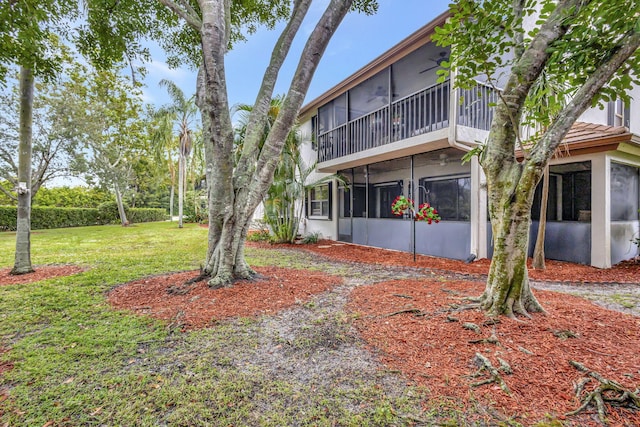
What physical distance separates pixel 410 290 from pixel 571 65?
10.7 ft

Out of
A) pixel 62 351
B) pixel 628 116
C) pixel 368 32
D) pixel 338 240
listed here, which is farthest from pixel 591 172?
pixel 368 32

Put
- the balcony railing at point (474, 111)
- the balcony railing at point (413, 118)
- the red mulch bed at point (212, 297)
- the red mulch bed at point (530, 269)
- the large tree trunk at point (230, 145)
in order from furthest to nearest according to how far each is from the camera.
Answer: the balcony railing at point (413, 118)
the balcony railing at point (474, 111)
the red mulch bed at point (530, 269)
the large tree trunk at point (230, 145)
the red mulch bed at point (212, 297)

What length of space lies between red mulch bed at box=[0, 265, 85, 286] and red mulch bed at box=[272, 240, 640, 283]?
612cm

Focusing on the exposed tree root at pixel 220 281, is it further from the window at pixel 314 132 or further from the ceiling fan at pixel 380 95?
the window at pixel 314 132

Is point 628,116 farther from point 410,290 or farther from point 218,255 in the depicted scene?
point 218,255

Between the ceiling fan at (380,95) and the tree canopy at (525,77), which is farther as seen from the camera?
the ceiling fan at (380,95)

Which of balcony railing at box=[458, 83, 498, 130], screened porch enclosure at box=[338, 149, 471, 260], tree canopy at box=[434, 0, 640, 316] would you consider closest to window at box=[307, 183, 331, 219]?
screened porch enclosure at box=[338, 149, 471, 260]

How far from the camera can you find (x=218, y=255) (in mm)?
4648

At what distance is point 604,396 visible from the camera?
1.89m

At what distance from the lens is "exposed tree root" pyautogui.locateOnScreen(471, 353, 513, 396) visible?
6.75 ft

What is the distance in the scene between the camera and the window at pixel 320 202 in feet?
40.3

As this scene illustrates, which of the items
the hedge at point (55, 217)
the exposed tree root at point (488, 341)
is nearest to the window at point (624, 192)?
the exposed tree root at point (488, 341)

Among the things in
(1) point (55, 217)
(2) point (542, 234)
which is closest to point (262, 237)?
(2) point (542, 234)

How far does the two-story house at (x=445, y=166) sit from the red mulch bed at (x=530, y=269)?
0.32m
